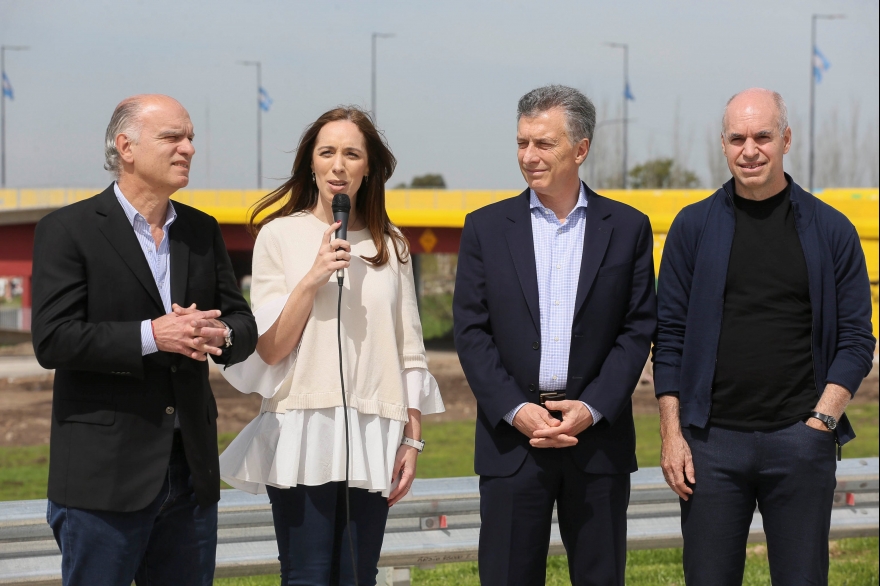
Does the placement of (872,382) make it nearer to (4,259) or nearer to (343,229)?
(343,229)

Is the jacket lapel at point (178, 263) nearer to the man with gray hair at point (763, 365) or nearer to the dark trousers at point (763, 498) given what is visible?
the man with gray hair at point (763, 365)

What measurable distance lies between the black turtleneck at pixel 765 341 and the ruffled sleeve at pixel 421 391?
953 mm

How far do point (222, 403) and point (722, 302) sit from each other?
14.5 metres

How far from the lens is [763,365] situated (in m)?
3.33

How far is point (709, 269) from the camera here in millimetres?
3395

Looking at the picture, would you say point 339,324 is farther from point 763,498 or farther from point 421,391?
point 763,498

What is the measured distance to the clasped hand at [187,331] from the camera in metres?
2.84

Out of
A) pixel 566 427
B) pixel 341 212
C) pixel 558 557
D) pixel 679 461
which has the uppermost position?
pixel 341 212

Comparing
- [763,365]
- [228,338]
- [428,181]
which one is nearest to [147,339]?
[228,338]

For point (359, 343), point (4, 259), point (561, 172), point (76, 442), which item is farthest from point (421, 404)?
point (4, 259)

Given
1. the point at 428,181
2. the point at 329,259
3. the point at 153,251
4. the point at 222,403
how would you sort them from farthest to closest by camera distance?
the point at 428,181
the point at 222,403
the point at 329,259
the point at 153,251

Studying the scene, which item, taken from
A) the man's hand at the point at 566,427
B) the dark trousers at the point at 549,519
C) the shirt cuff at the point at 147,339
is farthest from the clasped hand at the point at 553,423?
the shirt cuff at the point at 147,339

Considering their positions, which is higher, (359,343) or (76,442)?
(359,343)

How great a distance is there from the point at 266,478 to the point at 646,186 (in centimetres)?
4213
